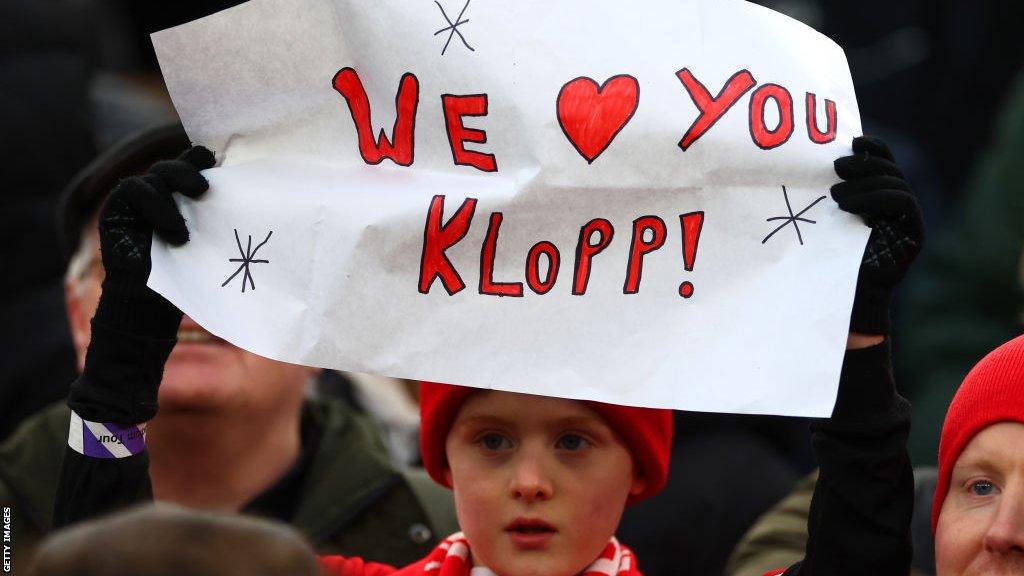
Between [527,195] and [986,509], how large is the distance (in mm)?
844

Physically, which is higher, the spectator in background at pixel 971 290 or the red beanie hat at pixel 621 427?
the spectator in background at pixel 971 290

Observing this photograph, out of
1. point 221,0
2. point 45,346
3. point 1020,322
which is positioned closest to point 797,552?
point 1020,322

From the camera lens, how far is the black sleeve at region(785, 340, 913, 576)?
2486 millimetres

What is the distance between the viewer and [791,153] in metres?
2.59

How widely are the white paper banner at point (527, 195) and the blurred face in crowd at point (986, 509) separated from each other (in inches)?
13.6

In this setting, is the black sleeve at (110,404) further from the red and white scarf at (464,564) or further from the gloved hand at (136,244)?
the red and white scarf at (464,564)

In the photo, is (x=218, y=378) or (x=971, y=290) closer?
(x=218, y=378)

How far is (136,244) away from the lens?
2.74 m

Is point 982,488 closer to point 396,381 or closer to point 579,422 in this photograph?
point 579,422

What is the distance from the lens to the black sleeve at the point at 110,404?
2.71 m

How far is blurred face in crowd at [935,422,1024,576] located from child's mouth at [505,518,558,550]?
0.62m

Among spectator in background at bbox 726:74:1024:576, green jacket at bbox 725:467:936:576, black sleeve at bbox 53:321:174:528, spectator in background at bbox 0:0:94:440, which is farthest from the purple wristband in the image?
spectator in background at bbox 726:74:1024:576

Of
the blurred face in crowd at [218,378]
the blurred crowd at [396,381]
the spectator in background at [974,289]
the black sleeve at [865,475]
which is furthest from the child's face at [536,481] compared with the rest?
the spectator in background at [974,289]

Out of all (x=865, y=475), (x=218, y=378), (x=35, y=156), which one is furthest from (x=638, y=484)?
(x=35, y=156)
